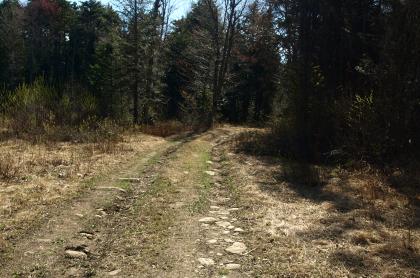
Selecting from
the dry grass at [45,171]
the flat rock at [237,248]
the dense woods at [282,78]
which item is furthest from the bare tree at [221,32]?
the flat rock at [237,248]

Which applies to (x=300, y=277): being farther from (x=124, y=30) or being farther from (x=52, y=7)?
(x=52, y=7)

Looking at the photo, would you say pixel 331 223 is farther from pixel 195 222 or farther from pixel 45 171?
pixel 45 171

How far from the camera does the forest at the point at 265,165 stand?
5.35 metres

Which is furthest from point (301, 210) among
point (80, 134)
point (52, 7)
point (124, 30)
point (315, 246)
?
point (52, 7)

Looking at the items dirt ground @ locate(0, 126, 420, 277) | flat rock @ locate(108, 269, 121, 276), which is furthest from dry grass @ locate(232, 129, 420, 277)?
flat rock @ locate(108, 269, 121, 276)

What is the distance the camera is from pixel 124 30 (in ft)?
81.2

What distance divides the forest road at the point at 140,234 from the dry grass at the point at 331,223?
0.43m

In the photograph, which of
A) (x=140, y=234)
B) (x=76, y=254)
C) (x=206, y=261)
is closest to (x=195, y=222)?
(x=140, y=234)

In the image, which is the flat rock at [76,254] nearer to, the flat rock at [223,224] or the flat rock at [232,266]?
the flat rock at [232,266]

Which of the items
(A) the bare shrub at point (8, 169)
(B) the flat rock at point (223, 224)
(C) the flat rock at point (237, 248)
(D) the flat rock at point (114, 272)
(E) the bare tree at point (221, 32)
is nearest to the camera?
(D) the flat rock at point (114, 272)

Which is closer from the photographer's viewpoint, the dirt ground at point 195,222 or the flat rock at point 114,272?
the flat rock at point 114,272

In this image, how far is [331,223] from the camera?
22.0ft

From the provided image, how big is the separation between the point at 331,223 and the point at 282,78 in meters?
13.5

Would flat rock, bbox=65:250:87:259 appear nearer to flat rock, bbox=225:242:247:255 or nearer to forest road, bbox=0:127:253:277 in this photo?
forest road, bbox=0:127:253:277
